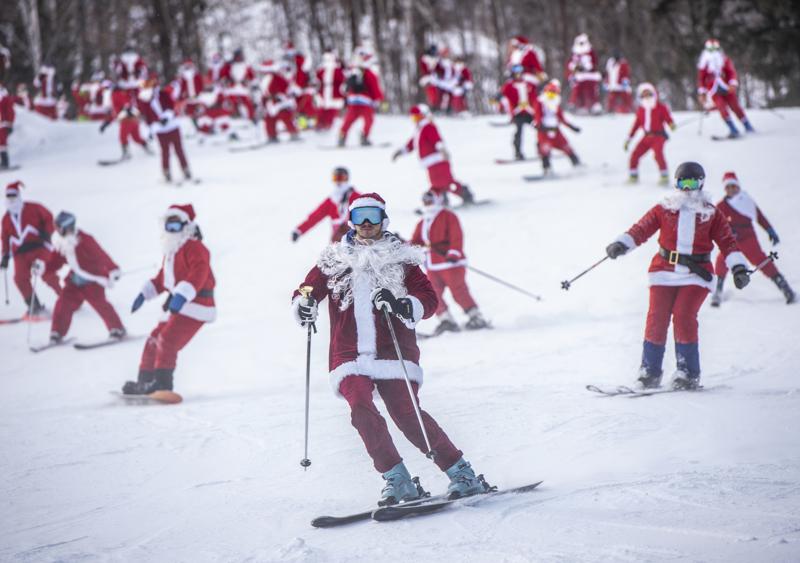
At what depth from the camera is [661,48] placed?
32312 millimetres

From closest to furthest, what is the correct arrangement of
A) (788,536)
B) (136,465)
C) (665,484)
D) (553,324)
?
(788,536), (665,484), (136,465), (553,324)

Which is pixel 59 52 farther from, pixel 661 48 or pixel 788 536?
pixel 788 536

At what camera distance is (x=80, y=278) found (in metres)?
9.88

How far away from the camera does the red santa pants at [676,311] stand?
6.11 meters

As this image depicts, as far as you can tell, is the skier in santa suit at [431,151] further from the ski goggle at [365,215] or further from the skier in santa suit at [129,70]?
the skier in santa suit at [129,70]

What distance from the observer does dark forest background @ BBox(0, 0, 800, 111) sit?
20.8 metres

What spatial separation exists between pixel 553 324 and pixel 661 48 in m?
25.6

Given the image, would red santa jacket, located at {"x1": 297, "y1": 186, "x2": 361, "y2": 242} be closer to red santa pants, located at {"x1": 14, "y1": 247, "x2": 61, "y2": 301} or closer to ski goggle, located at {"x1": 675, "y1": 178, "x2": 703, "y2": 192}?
red santa pants, located at {"x1": 14, "y1": 247, "x2": 61, "y2": 301}

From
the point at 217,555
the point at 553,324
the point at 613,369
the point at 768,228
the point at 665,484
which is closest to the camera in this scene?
the point at 217,555

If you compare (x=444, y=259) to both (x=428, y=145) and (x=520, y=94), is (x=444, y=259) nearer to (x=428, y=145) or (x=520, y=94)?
(x=428, y=145)

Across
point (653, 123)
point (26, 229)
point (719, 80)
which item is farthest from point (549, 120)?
point (26, 229)

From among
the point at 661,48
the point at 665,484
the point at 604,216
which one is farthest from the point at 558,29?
the point at 665,484

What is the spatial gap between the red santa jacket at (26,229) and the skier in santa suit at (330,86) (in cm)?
953

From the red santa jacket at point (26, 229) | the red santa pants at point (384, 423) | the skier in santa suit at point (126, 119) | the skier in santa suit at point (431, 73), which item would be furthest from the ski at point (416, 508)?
the skier in santa suit at point (431, 73)
